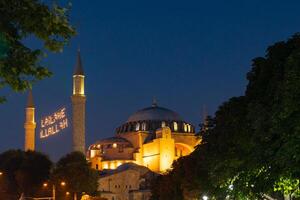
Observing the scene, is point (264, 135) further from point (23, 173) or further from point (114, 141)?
point (114, 141)

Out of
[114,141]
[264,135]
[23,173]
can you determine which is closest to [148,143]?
[114,141]

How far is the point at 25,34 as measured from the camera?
1024 centimetres

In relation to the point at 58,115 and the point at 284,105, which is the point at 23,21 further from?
the point at 58,115

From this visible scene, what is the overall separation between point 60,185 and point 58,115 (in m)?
21.6

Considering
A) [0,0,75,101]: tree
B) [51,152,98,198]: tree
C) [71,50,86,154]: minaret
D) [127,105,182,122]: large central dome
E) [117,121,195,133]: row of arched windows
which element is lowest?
[0,0,75,101]: tree

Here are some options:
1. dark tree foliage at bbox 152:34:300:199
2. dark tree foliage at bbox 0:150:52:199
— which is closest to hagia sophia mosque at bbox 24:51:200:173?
dark tree foliage at bbox 0:150:52:199

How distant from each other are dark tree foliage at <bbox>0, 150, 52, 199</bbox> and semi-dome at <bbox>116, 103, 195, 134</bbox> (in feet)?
170

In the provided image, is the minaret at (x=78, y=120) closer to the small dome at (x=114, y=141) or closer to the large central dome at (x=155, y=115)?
the small dome at (x=114, y=141)

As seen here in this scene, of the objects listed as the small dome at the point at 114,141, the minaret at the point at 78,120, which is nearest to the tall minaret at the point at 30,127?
the minaret at the point at 78,120

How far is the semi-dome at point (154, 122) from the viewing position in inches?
5017

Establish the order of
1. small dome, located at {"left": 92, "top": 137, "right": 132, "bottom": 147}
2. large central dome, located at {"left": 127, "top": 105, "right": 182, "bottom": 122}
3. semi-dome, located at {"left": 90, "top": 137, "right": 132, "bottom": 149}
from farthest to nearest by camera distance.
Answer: large central dome, located at {"left": 127, "top": 105, "right": 182, "bottom": 122} < small dome, located at {"left": 92, "top": 137, "right": 132, "bottom": 147} < semi-dome, located at {"left": 90, "top": 137, "right": 132, "bottom": 149}

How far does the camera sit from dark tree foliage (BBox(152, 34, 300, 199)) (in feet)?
66.2

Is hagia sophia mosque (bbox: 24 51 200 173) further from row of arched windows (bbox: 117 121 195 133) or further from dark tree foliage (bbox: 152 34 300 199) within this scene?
dark tree foliage (bbox: 152 34 300 199)

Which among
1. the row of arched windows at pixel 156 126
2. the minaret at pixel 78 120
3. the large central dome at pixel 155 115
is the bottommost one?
the minaret at pixel 78 120
